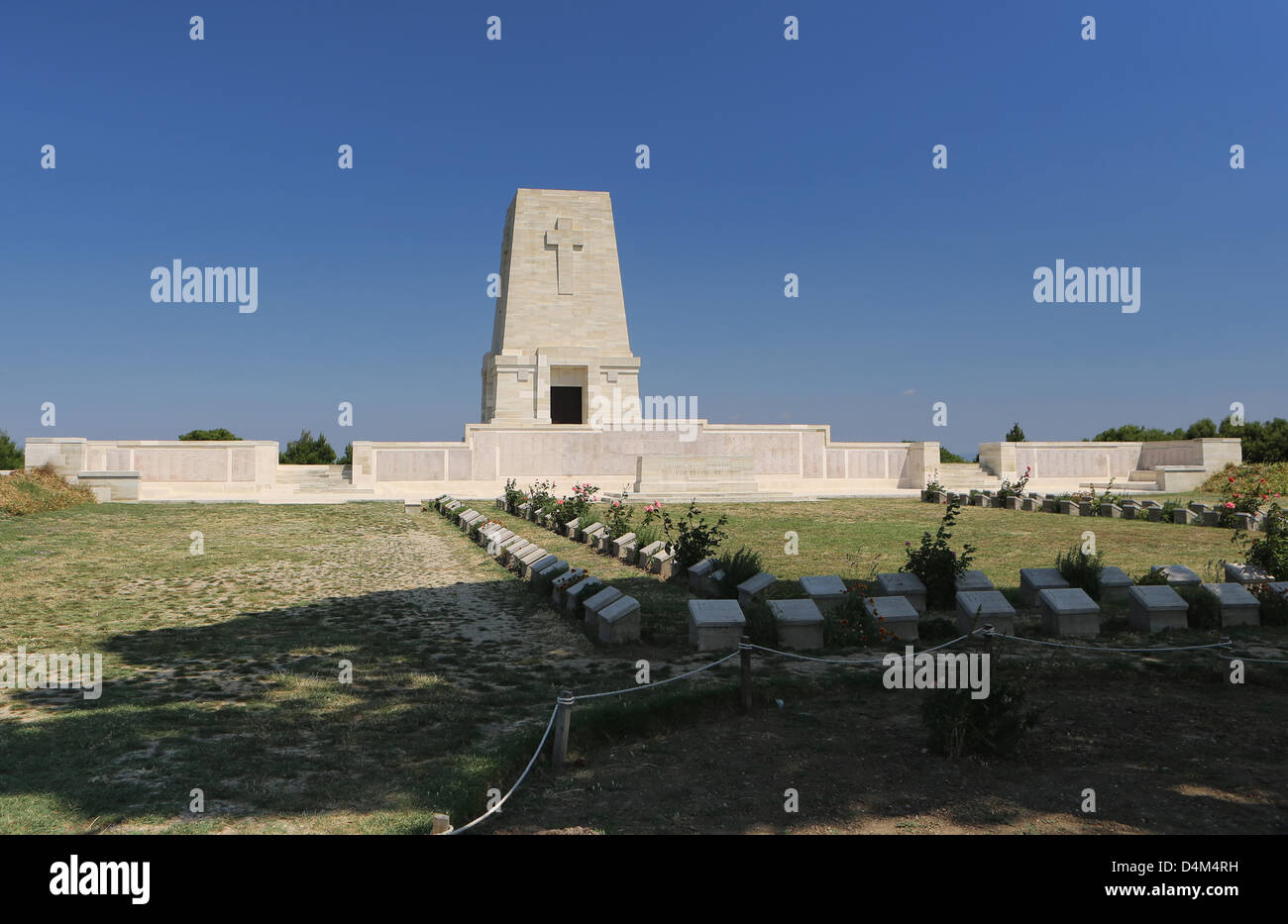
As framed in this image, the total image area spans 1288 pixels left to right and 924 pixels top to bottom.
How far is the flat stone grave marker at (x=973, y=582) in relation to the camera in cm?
823

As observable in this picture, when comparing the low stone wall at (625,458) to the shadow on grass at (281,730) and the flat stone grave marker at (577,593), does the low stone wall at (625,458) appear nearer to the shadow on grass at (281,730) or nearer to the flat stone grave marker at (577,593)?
the flat stone grave marker at (577,593)

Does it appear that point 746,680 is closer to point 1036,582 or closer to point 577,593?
point 577,593

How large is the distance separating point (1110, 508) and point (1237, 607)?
1327cm

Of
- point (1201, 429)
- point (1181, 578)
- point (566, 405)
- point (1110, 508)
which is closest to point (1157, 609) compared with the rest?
point (1181, 578)

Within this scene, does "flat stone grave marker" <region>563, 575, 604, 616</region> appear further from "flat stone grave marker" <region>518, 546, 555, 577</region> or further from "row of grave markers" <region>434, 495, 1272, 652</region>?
"flat stone grave marker" <region>518, 546, 555, 577</region>

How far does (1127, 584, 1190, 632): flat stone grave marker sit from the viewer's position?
7559mm

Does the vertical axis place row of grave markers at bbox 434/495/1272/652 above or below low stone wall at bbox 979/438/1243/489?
below

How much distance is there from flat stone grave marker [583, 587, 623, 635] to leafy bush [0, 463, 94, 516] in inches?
631

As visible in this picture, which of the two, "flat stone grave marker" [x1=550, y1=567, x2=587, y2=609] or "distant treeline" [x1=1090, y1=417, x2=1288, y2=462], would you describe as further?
"distant treeline" [x1=1090, y1=417, x2=1288, y2=462]

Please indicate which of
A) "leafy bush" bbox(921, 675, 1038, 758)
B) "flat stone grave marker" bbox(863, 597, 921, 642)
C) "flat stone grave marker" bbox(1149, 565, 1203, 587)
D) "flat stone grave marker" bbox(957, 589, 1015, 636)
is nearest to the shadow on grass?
"leafy bush" bbox(921, 675, 1038, 758)

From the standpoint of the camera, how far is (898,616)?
739 cm

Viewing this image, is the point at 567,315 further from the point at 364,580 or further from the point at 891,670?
the point at 891,670

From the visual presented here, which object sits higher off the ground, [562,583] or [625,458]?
[625,458]
